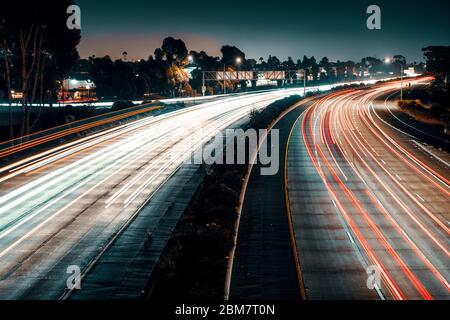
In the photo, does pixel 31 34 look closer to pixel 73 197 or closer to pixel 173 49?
pixel 73 197

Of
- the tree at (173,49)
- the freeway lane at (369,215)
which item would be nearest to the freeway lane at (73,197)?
the freeway lane at (369,215)

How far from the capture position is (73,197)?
29.4m

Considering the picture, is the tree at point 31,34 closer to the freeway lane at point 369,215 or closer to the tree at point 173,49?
the freeway lane at point 369,215

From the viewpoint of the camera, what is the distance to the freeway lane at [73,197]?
19.8m

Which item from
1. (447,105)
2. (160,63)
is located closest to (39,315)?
(447,105)

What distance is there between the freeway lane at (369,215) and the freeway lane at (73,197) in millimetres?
8894

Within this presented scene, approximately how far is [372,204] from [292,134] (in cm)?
2581

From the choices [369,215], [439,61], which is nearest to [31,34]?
[369,215]

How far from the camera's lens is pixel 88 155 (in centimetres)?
4112

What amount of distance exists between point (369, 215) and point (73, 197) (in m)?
16.2

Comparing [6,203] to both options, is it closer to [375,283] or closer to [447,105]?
[375,283]

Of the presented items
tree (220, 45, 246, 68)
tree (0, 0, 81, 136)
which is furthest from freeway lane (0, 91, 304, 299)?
tree (220, 45, 246, 68)

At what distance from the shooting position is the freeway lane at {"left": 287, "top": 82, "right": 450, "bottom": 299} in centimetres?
1889

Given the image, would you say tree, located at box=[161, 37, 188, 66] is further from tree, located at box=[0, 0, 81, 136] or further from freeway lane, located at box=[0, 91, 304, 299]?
freeway lane, located at box=[0, 91, 304, 299]
